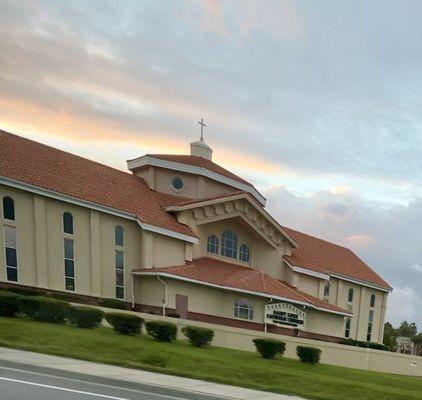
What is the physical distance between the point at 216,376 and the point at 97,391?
343 cm

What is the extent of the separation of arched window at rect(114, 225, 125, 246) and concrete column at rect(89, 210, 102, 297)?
1.13 metres

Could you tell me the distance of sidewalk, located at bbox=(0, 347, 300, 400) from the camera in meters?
8.17

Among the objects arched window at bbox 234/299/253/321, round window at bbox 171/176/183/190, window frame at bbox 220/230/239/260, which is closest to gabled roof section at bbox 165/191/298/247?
round window at bbox 171/176/183/190

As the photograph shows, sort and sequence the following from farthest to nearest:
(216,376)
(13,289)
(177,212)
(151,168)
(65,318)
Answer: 1. (151,168)
2. (177,212)
3. (13,289)
4. (65,318)
5. (216,376)

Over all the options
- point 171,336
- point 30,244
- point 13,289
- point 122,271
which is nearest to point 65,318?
point 171,336

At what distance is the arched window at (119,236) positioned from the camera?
2366 centimetres

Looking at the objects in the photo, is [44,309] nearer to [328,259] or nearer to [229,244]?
[229,244]

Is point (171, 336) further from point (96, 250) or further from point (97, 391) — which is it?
point (96, 250)

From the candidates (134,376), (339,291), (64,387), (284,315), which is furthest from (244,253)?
(64,387)

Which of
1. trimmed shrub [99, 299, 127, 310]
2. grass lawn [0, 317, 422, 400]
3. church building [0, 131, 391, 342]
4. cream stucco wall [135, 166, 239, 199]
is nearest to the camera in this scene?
grass lawn [0, 317, 422, 400]

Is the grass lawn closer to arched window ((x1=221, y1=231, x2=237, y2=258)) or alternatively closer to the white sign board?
the white sign board

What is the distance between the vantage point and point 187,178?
94.8ft

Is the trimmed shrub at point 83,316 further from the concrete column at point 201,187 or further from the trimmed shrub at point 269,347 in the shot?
the concrete column at point 201,187

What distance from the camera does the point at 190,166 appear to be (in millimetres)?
28344
